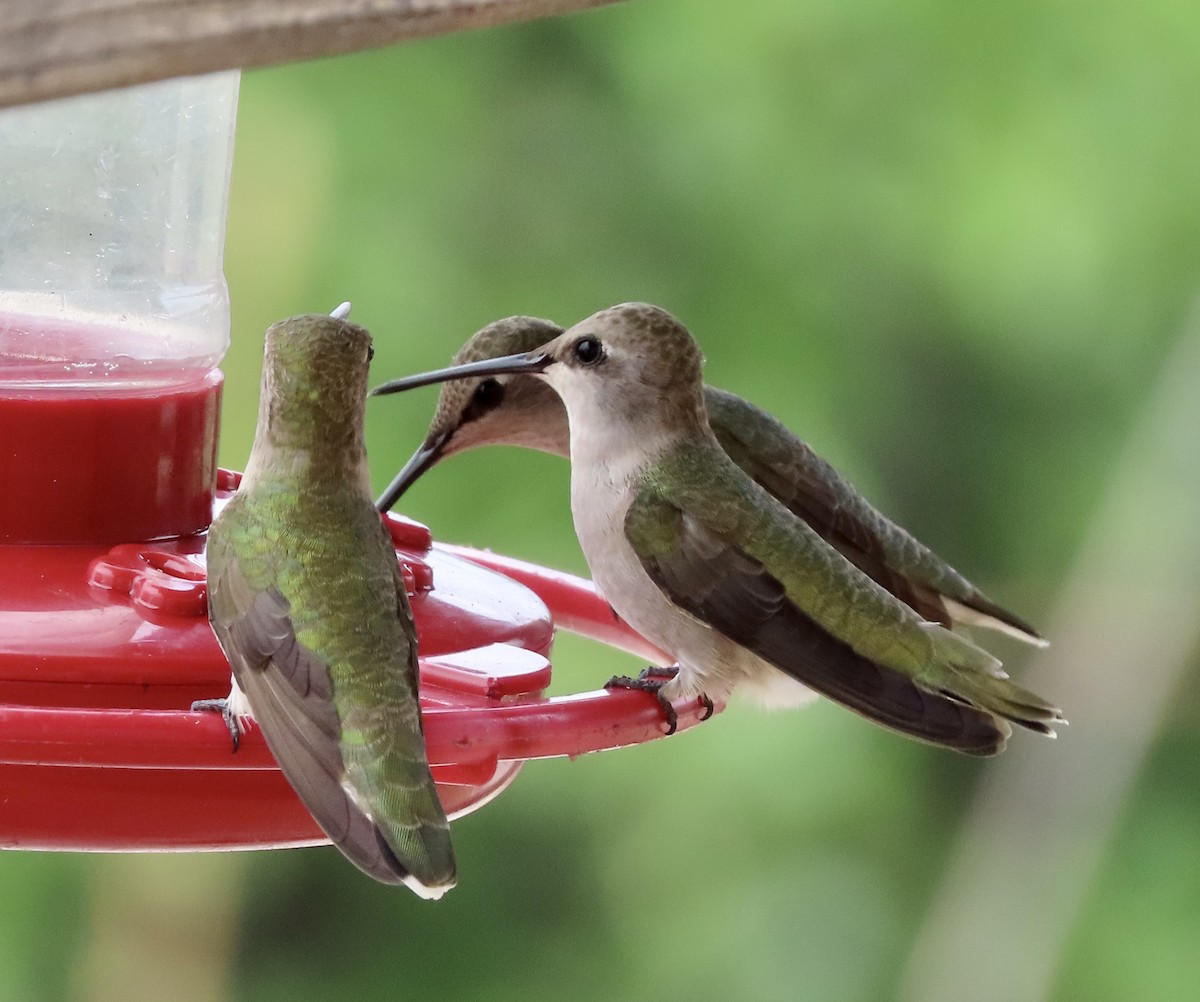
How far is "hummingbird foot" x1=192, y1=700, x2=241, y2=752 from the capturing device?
2182 mm

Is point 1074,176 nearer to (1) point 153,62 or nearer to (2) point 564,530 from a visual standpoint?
(2) point 564,530

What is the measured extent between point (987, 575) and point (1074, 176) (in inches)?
66.0

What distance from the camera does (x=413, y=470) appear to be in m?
3.54

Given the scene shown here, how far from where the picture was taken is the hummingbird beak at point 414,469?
3.52m

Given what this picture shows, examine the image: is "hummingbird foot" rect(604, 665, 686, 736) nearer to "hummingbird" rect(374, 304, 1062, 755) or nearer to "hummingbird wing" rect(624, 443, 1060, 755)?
"hummingbird" rect(374, 304, 1062, 755)

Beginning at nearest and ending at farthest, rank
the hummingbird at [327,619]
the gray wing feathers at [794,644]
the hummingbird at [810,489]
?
the hummingbird at [327,619] → the gray wing feathers at [794,644] → the hummingbird at [810,489]

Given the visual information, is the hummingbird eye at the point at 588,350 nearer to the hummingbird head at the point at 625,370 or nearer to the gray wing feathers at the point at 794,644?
the hummingbird head at the point at 625,370

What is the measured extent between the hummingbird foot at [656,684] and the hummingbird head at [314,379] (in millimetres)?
603

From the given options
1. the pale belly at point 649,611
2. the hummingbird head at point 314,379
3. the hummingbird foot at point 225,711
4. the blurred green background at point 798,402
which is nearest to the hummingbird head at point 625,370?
the pale belly at point 649,611

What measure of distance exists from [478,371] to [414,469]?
0.47 metres

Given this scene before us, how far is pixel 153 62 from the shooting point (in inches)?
49.3

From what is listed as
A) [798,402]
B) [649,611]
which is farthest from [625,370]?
[798,402]

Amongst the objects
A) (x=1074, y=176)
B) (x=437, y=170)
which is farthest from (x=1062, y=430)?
(x=437, y=170)

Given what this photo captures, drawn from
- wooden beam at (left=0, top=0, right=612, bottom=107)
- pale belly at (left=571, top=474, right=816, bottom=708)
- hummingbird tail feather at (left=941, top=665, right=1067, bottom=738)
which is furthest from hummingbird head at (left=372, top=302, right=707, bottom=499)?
wooden beam at (left=0, top=0, right=612, bottom=107)
